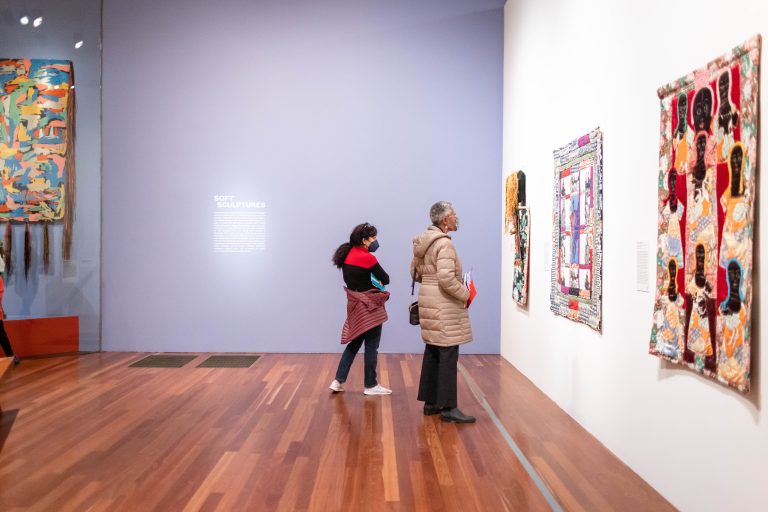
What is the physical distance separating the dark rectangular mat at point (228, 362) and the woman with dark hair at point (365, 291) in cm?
199

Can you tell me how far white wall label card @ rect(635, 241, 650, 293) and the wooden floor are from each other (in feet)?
3.44

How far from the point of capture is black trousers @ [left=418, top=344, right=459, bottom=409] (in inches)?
183

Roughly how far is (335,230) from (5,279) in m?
3.88

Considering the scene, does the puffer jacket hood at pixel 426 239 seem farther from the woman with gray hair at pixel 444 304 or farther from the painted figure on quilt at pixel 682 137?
the painted figure on quilt at pixel 682 137

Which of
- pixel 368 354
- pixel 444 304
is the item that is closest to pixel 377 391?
pixel 368 354

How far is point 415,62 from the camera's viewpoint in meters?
8.00

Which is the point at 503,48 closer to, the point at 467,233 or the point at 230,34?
the point at 467,233

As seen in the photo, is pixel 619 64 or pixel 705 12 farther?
pixel 619 64

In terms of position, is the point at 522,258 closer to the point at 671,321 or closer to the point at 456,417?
the point at 456,417

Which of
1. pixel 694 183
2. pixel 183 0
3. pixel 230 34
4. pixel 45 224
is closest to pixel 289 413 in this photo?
pixel 694 183

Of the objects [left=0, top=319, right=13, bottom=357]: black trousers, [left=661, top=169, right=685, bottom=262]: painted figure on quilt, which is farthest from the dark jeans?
[left=0, top=319, right=13, bottom=357]: black trousers

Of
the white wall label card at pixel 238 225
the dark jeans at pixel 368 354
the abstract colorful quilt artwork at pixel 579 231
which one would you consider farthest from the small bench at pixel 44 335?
the abstract colorful quilt artwork at pixel 579 231

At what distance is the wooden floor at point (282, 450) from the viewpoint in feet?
10.6

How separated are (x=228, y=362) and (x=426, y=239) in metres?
3.50
